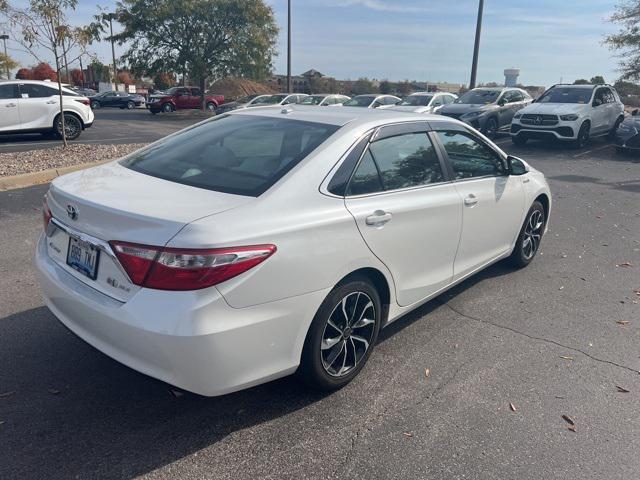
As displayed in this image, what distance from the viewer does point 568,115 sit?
1477 centimetres

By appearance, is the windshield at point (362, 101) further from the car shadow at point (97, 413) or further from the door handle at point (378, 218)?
the car shadow at point (97, 413)

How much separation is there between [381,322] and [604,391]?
1454 mm

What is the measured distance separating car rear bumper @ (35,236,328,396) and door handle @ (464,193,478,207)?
173 cm

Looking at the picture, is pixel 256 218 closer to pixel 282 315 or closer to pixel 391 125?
pixel 282 315

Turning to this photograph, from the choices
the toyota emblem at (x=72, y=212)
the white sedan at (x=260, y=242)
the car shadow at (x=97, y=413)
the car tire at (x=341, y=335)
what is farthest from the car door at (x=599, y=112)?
the toyota emblem at (x=72, y=212)

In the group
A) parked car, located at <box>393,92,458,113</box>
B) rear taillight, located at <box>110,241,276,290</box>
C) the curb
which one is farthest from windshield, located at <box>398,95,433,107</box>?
rear taillight, located at <box>110,241,276,290</box>

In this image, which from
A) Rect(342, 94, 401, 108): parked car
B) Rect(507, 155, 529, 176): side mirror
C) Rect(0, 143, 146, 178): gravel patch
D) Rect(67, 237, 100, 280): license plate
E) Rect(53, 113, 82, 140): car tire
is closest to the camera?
Rect(67, 237, 100, 280): license plate

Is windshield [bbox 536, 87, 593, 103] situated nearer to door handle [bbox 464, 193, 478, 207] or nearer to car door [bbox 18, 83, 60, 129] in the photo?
door handle [bbox 464, 193, 478, 207]

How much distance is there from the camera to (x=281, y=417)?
295cm

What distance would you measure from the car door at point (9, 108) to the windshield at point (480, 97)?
1337 centimetres

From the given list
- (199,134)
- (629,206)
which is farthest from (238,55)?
(199,134)

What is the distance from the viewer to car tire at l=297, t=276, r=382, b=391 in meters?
2.90

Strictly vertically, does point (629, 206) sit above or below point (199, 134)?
below

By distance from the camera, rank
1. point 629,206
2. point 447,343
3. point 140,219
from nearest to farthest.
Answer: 1. point 140,219
2. point 447,343
3. point 629,206
